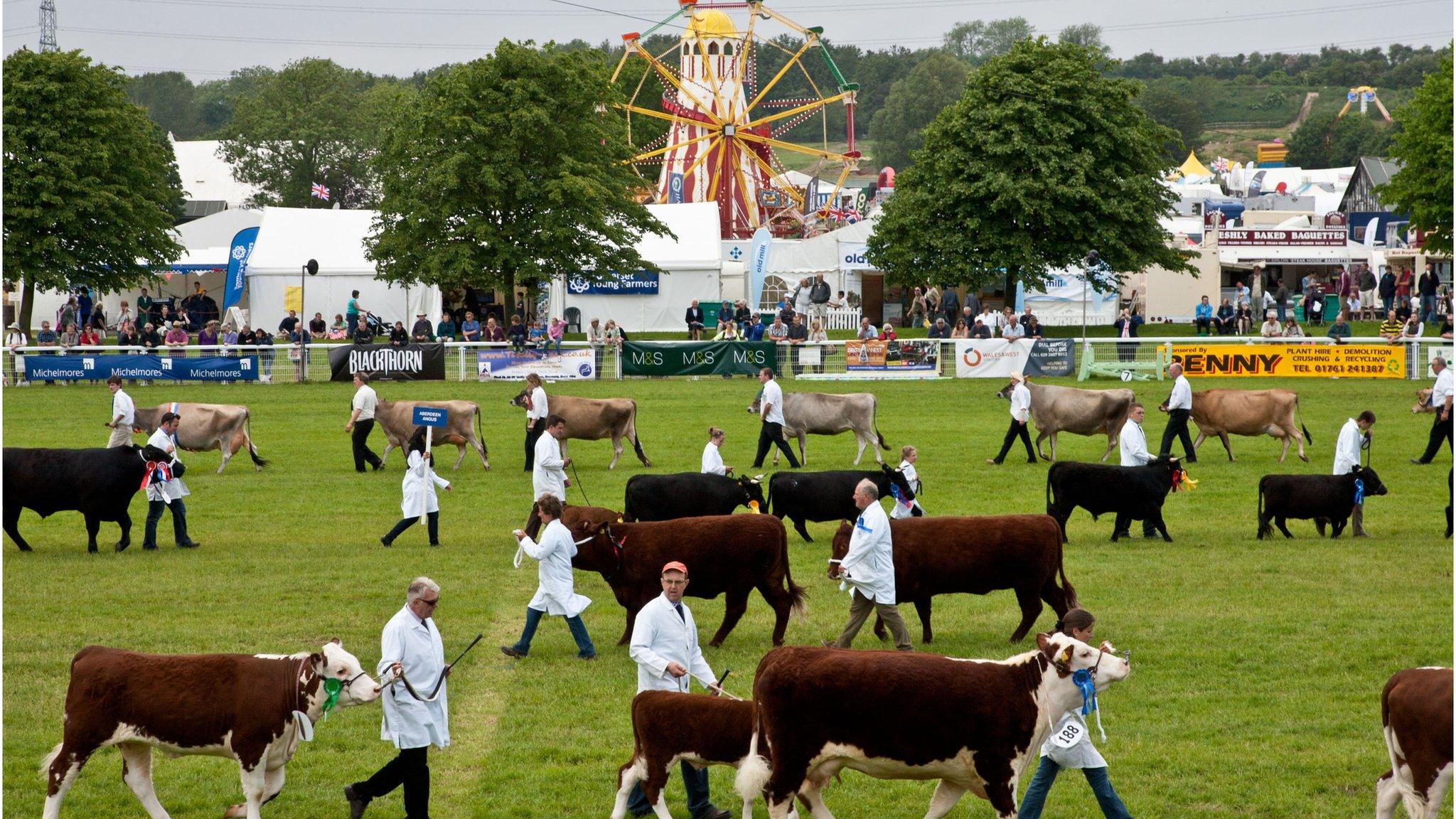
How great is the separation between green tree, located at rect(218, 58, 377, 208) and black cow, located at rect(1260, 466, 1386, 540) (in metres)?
77.4

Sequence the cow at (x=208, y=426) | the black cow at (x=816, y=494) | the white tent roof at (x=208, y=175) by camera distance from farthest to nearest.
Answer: the white tent roof at (x=208, y=175), the cow at (x=208, y=426), the black cow at (x=816, y=494)

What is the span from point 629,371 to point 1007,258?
1428 centimetres

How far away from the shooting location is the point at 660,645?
970 centimetres

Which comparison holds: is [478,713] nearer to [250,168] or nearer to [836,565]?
[836,565]

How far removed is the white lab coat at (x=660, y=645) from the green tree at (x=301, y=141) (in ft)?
273

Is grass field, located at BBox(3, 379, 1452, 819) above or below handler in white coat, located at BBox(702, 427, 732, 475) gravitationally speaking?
below

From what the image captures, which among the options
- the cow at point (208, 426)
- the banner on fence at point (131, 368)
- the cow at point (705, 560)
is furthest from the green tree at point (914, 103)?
the cow at point (705, 560)

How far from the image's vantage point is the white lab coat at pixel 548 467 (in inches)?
675

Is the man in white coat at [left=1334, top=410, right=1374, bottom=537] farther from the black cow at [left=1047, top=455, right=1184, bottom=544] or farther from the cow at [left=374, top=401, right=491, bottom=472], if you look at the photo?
the cow at [left=374, top=401, right=491, bottom=472]

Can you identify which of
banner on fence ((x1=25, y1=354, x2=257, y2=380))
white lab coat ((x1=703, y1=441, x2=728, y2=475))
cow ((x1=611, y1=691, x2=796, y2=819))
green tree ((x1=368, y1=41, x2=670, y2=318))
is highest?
green tree ((x1=368, y1=41, x2=670, y2=318))

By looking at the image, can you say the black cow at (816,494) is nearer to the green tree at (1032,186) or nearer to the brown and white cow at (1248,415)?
the brown and white cow at (1248,415)

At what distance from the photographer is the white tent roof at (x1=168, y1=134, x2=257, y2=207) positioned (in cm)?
9975

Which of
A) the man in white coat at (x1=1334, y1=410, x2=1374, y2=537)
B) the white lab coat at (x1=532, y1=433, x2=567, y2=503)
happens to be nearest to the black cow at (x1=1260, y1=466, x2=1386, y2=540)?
the man in white coat at (x1=1334, y1=410, x2=1374, y2=537)

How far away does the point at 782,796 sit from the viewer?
8531 millimetres
